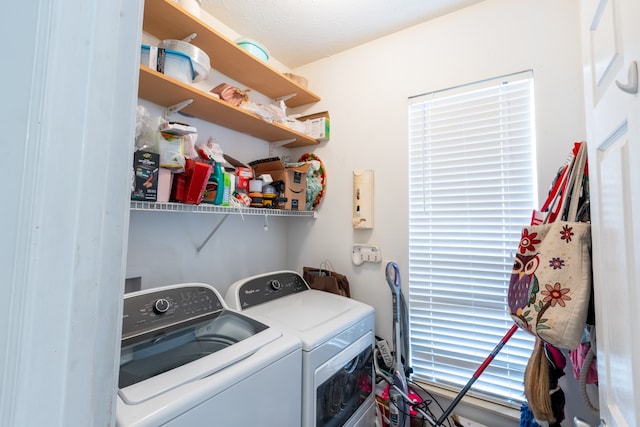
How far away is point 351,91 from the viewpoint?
81.0 inches

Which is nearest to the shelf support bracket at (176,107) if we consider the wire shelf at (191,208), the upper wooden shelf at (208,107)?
the upper wooden shelf at (208,107)

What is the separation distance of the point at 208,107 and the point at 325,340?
4.55ft

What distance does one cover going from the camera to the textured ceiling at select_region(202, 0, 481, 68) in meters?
1.64

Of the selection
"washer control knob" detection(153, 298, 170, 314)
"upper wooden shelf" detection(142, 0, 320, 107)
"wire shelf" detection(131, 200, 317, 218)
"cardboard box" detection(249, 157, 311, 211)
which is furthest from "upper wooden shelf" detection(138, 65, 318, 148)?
"washer control knob" detection(153, 298, 170, 314)

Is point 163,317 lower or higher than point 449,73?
lower

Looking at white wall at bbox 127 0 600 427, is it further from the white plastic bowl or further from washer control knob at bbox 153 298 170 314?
the white plastic bowl

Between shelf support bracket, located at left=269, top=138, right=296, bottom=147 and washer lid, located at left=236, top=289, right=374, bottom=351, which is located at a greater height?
shelf support bracket, located at left=269, top=138, right=296, bottom=147

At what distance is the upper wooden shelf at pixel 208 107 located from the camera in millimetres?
1273

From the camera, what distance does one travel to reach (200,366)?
892 millimetres

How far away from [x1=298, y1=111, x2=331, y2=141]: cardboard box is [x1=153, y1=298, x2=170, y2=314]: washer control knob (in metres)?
1.49

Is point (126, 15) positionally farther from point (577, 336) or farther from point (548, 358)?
point (548, 358)

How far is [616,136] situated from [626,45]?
0.67 feet

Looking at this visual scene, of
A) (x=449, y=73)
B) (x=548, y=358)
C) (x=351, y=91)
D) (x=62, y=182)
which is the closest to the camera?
(x=62, y=182)

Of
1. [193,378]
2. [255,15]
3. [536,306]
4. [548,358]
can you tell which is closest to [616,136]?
[536,306]
